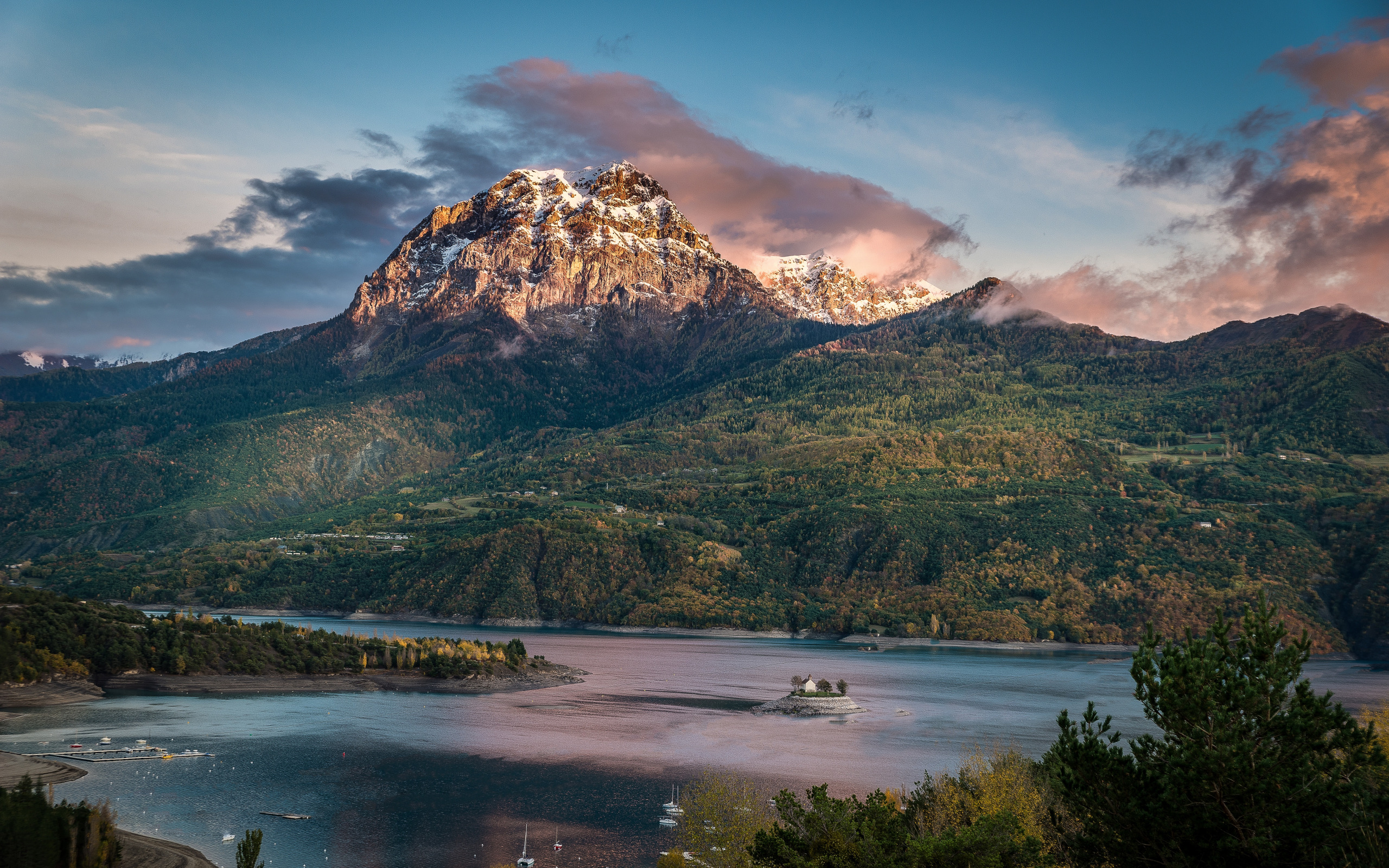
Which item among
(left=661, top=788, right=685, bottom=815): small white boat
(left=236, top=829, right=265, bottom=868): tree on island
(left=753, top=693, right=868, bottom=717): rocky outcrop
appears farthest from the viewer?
(left=753, top=693, right=868, bottom=717): rocky outcrop

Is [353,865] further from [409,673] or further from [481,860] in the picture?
[409,673]

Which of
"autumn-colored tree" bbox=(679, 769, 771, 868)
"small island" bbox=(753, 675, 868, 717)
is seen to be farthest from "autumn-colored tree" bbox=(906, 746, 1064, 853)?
"small island" bbox=(753, 675, 868, 717)

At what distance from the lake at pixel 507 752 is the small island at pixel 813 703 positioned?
2.45 metres

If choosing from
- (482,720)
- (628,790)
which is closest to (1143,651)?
(628,790)

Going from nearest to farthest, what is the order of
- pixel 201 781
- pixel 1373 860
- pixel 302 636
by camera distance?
pixel 1373 860 → pixel 201 781 → pixel 302 636

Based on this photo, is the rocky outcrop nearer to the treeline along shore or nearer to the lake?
the lake

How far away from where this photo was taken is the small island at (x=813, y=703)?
417 feet

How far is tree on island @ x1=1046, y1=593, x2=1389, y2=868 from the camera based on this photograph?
79.8ft

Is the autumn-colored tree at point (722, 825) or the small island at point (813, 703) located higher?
the autumn-colored tree at point (722, 825)

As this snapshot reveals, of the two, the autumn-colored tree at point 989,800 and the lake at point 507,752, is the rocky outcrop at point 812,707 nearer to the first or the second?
the lake at point 507,752

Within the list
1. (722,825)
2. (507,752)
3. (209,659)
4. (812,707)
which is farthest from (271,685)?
(722,825)

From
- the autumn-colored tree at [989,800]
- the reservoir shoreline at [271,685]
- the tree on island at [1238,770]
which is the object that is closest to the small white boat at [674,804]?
the autumn-colored tree at [989,800]

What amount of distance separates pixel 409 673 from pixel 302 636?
59.0 ft

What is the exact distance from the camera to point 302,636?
156m
